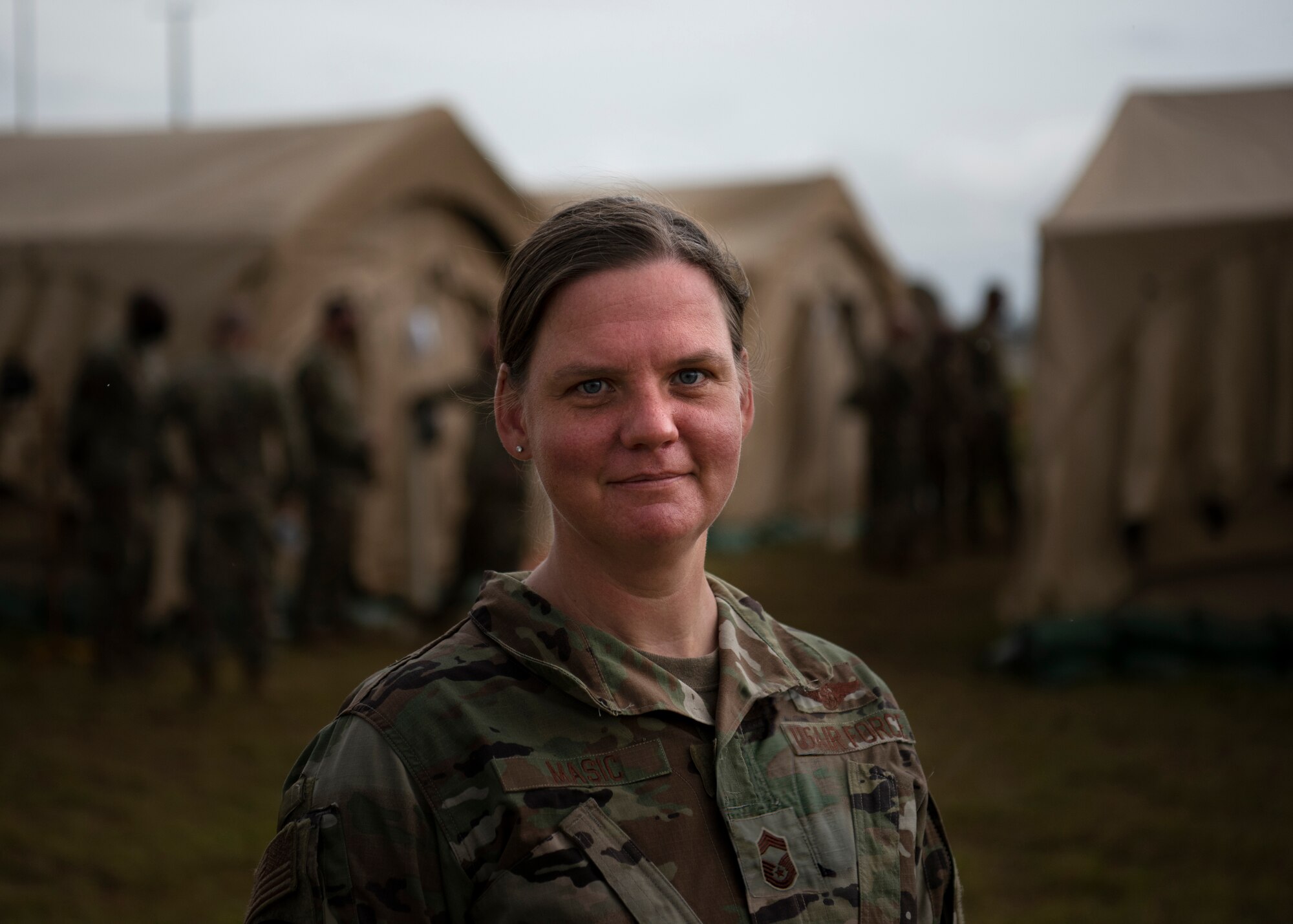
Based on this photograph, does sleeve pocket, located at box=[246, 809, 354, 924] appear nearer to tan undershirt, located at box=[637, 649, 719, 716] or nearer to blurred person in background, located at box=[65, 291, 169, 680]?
tan undershirt, located at box=[637, 649, 719, 716]

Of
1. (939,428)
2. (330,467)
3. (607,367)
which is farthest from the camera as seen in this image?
(939,428)

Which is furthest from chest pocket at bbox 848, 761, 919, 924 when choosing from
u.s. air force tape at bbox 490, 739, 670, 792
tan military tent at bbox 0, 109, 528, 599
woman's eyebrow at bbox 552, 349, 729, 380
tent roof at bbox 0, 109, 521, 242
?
tent roof at bbox 0, 109, 521, 242

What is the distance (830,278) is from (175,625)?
23.5ft

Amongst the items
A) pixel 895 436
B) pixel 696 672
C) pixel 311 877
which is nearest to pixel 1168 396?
pixel 895 436

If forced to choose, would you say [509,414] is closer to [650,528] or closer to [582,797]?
[650,528]

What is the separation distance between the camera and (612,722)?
49.3 inches

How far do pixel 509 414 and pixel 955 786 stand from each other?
390cm

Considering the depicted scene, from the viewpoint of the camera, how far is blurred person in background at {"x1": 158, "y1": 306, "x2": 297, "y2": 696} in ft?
18.5

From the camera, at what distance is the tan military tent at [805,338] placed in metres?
10.8

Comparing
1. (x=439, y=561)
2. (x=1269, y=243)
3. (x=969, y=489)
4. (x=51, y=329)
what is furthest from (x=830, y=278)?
(x=51, y=329)

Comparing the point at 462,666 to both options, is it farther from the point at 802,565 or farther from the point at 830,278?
the point at 830,278

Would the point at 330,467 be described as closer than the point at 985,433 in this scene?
Yes

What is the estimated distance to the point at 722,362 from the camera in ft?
4.27

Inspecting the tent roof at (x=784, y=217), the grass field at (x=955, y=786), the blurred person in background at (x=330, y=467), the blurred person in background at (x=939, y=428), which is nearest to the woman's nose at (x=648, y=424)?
the grass field at (x=955, y=786)
